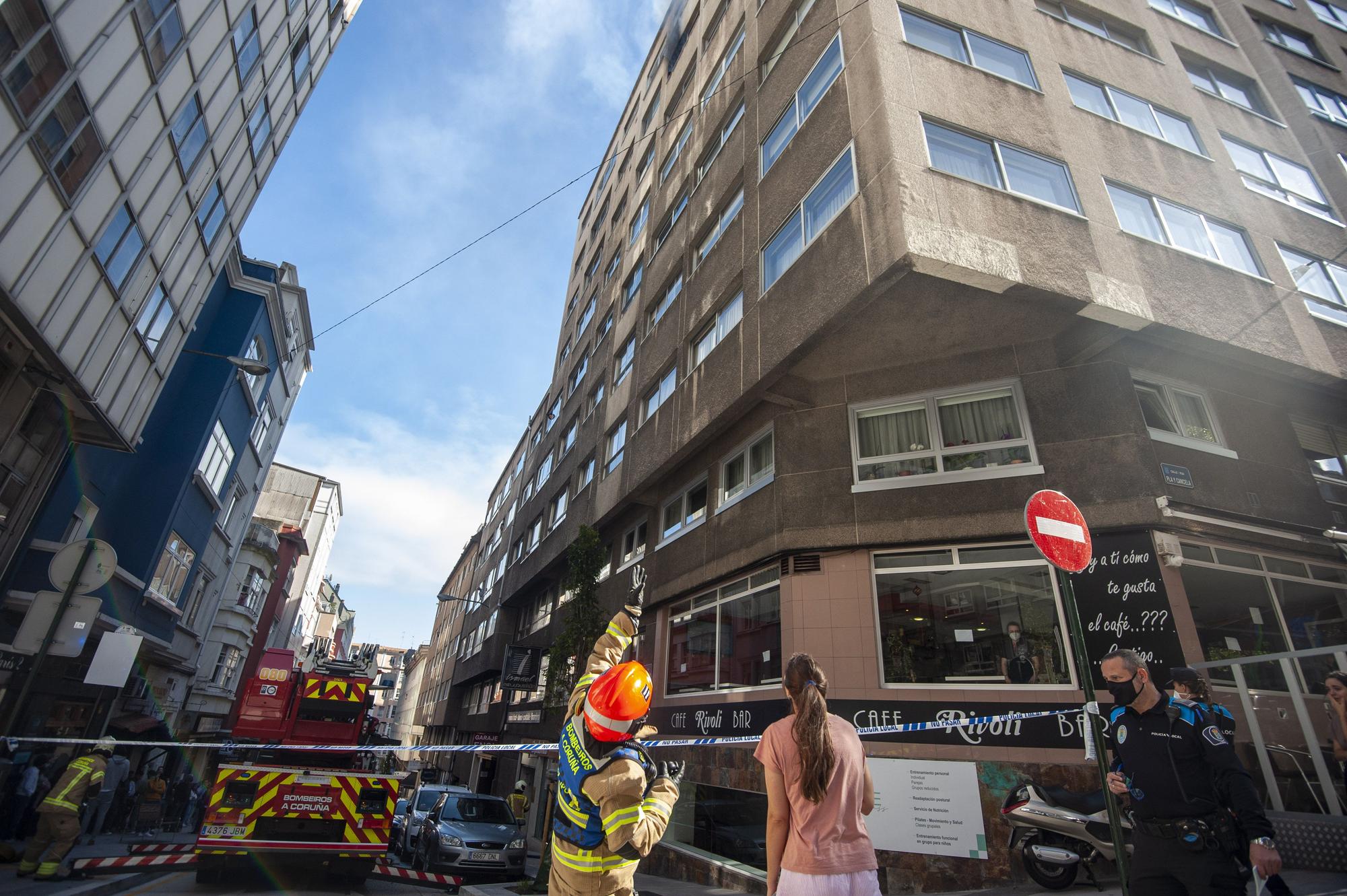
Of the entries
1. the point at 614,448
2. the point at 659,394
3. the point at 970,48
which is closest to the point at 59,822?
the point at 659,394

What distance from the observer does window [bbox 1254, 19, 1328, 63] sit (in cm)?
1905

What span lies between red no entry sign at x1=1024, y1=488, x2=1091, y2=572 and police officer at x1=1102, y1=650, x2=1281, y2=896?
95cm

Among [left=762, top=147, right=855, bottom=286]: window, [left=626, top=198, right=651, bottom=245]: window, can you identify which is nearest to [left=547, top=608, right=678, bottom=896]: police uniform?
[left=762, top=147, right=855, bottom=286]: window

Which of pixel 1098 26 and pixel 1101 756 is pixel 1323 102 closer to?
pixel 1098 26

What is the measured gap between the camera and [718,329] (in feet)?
47.4

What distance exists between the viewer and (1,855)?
9023 mm

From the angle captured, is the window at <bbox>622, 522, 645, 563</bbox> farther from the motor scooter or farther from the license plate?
the motor scooter

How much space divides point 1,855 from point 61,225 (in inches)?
360

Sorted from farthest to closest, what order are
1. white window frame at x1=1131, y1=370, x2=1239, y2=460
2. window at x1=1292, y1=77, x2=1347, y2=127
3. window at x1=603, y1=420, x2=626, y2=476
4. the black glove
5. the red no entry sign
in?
window at x1=603, y1=420, x2=626, y2=476 → window at x1=1292, y1=77, x2=1347, y2=127 → white window frame at x1=1131, y1=370, x2=1239, y2=460 → the red no entry sign → the black glove

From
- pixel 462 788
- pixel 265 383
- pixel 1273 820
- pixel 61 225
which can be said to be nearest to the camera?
pixel 1273 820

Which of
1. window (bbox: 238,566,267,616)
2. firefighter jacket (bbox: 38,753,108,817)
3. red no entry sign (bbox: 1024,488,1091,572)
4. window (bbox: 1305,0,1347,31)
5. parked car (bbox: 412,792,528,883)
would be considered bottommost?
→ parked car (bbox: 412,792,528,883)

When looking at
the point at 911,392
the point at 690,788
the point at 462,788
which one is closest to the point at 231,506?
the point at 462,788

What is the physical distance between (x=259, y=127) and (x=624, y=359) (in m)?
11.7

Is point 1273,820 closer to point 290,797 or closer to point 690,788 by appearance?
point 690,788
